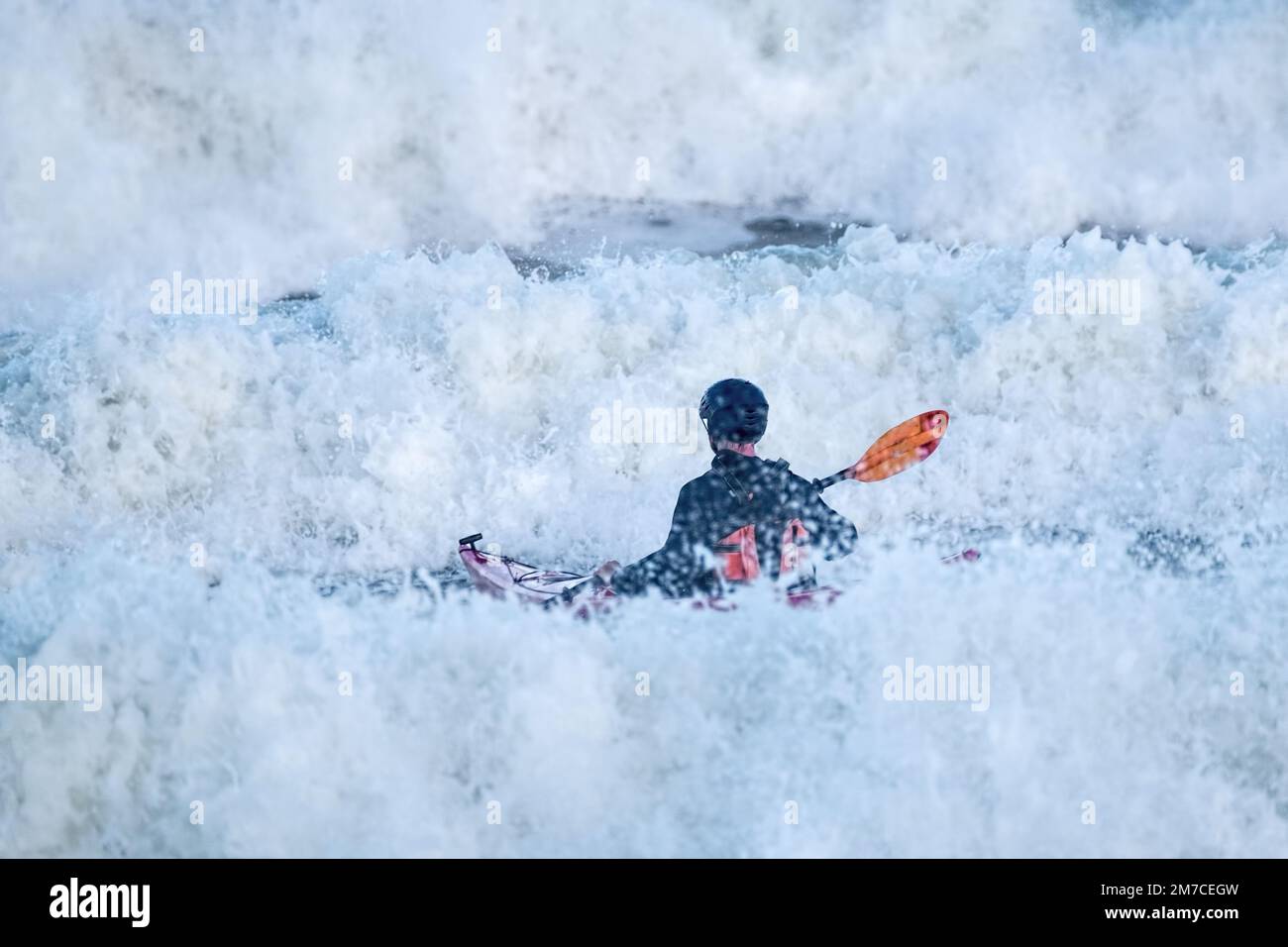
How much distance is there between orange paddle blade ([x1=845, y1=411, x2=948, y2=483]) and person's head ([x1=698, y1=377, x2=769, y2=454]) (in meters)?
0.90

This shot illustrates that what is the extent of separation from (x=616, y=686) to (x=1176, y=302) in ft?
18.7

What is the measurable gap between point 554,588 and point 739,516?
1.12 m

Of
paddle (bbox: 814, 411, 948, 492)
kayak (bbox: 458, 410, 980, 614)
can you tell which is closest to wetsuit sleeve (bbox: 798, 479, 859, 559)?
kayak (bbox: 458, 410, 980, 614)

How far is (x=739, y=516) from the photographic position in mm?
4707

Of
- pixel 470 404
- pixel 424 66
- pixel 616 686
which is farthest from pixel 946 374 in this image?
pixel 424 66


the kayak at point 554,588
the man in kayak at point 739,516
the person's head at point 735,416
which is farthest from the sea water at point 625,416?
the person's head at point 735,416

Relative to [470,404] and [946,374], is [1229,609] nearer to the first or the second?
[946,374]

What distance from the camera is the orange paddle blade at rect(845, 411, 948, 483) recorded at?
5496 mm

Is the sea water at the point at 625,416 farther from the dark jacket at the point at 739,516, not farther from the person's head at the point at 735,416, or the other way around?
the person's head at the point at 735,416

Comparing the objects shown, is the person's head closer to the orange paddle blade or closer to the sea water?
the sea water

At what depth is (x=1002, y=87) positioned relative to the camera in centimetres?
1291

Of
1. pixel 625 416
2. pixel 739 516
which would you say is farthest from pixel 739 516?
pixel 625 416

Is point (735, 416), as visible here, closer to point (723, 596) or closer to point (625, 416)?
point (723, 596)

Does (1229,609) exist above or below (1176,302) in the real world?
below
